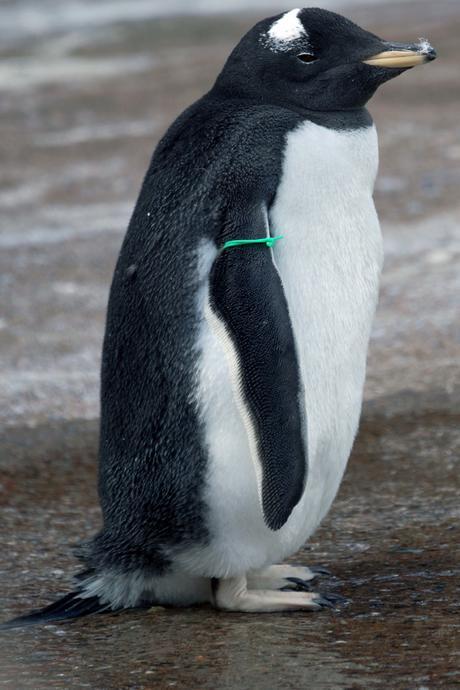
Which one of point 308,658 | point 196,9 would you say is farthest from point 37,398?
point 196,9

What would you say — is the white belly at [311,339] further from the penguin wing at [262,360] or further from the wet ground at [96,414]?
the wet ground at [96,414]

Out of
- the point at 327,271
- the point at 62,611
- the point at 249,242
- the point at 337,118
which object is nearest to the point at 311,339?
the point at 327,271

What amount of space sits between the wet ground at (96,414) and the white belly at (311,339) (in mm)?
209

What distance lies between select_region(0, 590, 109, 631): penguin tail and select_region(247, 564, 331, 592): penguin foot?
0.38 m

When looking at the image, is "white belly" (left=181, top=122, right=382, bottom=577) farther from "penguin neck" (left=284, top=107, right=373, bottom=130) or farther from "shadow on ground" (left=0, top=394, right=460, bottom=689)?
"shadow on ground" (left=0, top=394, right=460, bottom=689)

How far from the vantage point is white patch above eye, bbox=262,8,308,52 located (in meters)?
3.12

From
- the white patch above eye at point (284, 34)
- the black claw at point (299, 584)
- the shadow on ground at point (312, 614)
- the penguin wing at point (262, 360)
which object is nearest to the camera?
the shadow on ground at point (312, 614)

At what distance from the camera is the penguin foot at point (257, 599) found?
122 inches

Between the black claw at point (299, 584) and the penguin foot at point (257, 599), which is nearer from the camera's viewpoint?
the penguin foot at point (257, 599)

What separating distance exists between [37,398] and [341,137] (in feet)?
7.78

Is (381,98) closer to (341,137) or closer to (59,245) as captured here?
(59,245)

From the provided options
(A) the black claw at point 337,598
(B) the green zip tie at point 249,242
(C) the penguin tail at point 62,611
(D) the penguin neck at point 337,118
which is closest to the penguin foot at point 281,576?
(A) the black claw at point 337,598

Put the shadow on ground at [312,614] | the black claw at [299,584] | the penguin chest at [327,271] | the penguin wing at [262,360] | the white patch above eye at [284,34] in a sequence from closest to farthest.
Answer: the shadow on ground at [312,614], the penguin wing at [262,360], the penguin chest at [327,271], the white patch above eye at [284,34], the black claw at [299,584]

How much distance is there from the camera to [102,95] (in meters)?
10.9
